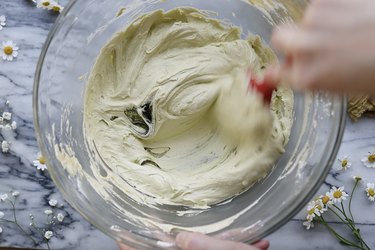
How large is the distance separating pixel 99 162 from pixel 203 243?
32cm

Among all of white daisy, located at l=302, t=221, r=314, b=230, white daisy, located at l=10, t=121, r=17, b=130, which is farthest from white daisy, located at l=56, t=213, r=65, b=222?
white daisy, located at l=302, t=221, r=314, b=230

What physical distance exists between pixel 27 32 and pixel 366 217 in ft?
3.03

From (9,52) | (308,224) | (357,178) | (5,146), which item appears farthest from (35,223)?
(357,178)

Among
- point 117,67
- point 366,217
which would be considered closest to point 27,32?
point 117,67

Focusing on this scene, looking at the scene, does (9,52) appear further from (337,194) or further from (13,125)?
(337,194)

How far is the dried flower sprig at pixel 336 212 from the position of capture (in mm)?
1346

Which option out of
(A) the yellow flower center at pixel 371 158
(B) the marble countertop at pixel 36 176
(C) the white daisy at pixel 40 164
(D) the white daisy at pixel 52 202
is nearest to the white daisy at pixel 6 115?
(B) the marble countertop at pixel 36 176

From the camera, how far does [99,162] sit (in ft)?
4.24

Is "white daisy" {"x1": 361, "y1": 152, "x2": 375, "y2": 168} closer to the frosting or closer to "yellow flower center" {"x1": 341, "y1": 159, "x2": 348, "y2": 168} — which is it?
"yellow flower center" {"x1": 341, "y1": 159, "x2": 348, "y2": 168}

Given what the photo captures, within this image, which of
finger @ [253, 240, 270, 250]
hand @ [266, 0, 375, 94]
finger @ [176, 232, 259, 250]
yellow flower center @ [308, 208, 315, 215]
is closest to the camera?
hand @ [266, 0, 375, 94]

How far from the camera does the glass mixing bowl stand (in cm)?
113

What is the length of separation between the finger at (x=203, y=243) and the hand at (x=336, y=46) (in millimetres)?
405

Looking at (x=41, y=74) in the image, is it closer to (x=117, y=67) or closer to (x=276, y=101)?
(x=117, y=67)

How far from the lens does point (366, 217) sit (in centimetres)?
137
